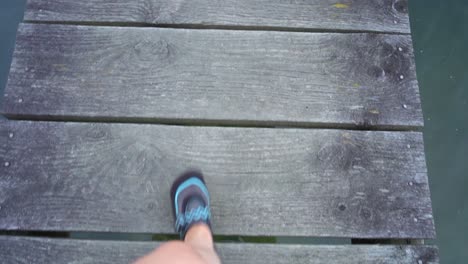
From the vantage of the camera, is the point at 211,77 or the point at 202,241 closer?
the point at 202,241

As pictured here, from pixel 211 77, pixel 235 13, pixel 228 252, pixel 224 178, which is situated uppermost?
pixel 235 13

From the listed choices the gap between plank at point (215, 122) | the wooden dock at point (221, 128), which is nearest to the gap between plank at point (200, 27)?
the wooden dock at point (221, 128)

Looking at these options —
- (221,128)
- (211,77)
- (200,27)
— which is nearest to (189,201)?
(221,128)

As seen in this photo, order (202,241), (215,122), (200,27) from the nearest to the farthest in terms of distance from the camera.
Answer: (202,241) → (215,122) → (200,27)

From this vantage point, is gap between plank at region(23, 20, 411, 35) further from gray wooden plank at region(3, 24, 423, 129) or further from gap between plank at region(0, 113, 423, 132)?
gap between plank at region(0, 113, 423, 132)

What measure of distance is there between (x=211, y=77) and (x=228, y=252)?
515 mm

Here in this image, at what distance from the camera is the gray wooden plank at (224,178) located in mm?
1184

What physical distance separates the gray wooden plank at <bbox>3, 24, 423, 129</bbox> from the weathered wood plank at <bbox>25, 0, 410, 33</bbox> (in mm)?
47

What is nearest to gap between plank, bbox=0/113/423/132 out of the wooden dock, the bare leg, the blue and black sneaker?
the wooden dock

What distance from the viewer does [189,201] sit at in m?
1.22

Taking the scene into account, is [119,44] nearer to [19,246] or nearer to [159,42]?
[159,42]

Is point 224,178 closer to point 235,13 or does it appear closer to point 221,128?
point 221,128

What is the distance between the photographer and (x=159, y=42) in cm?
132

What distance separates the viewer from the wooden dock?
1.18m
